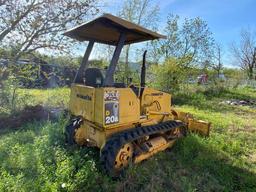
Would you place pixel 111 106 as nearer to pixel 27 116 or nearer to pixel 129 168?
pixel 129 168

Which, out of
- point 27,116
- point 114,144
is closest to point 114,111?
point 114,144

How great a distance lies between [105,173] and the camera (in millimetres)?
3668

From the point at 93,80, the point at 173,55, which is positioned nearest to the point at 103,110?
the point at 93,80

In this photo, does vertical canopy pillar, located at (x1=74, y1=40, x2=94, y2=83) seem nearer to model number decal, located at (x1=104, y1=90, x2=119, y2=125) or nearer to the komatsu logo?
the komatsu logo

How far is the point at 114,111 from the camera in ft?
12.2

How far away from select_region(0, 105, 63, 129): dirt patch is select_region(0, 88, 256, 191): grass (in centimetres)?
76

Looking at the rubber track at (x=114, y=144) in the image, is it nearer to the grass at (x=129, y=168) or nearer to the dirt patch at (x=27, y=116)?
the grass at (x=129, y=168)

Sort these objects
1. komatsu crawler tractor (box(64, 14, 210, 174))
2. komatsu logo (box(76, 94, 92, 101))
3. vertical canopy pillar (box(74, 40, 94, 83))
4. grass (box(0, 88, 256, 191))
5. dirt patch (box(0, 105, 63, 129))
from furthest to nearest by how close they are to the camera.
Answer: dirt patch (box(0, 105, 63, 129))
vertical canopy pillar (box(74, 40, 94, 83))
komatsu logo (box(76, 94, 92, 101))
komatsu crawler tractor (box(64, 14, 210, 174))
grass (box(0, 88, 256, 191))

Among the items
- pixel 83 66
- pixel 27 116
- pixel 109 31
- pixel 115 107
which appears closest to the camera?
pixel 115 107

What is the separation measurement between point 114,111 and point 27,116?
4.13 m

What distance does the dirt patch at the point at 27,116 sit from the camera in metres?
6.63

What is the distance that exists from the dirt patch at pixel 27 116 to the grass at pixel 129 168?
0.76 meters

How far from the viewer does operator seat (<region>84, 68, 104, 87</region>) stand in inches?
159

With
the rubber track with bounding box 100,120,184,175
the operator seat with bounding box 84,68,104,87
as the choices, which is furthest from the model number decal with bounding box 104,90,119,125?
the operator seat with bounding box 84,68,104,87
